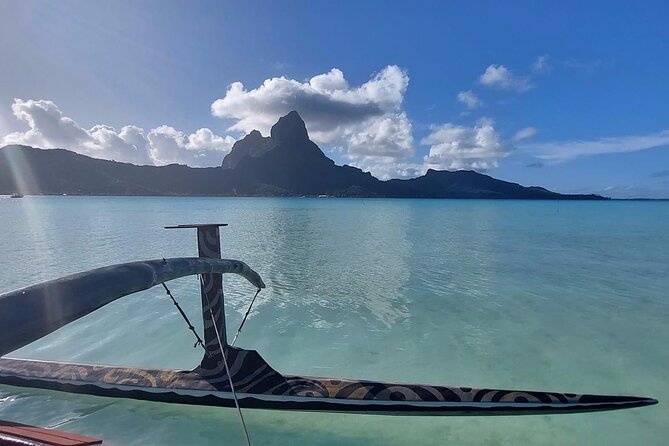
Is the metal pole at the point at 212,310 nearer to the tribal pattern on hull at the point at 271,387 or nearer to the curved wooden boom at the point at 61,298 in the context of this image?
the tribal pattern on hull at the point at 271,387

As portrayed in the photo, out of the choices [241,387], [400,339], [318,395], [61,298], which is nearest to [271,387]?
[241,387]

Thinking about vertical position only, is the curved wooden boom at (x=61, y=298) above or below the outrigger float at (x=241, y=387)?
above

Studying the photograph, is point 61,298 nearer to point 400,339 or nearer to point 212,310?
point 212,310

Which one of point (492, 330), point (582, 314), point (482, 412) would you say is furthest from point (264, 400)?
point (582, 314)

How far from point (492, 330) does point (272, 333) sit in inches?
266

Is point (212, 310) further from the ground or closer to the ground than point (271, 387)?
further from the ground

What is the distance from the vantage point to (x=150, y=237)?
35531mm

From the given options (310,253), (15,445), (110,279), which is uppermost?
(110,279)

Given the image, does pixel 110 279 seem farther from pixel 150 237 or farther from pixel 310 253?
pixel 150 237

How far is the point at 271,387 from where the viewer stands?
20.4 feet

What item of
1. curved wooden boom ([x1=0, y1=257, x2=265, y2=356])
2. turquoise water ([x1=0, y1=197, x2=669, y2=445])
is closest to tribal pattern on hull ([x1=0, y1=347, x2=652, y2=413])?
turquoise water ([x1=0, y1=197, x2=669, y2=445])

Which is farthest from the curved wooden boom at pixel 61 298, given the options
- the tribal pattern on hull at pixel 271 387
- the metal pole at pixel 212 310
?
the tribal pattern on hull at pixel 271 387

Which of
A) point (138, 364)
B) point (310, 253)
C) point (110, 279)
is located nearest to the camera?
point (110, 279)

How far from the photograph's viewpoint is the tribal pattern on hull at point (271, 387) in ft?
19.2
